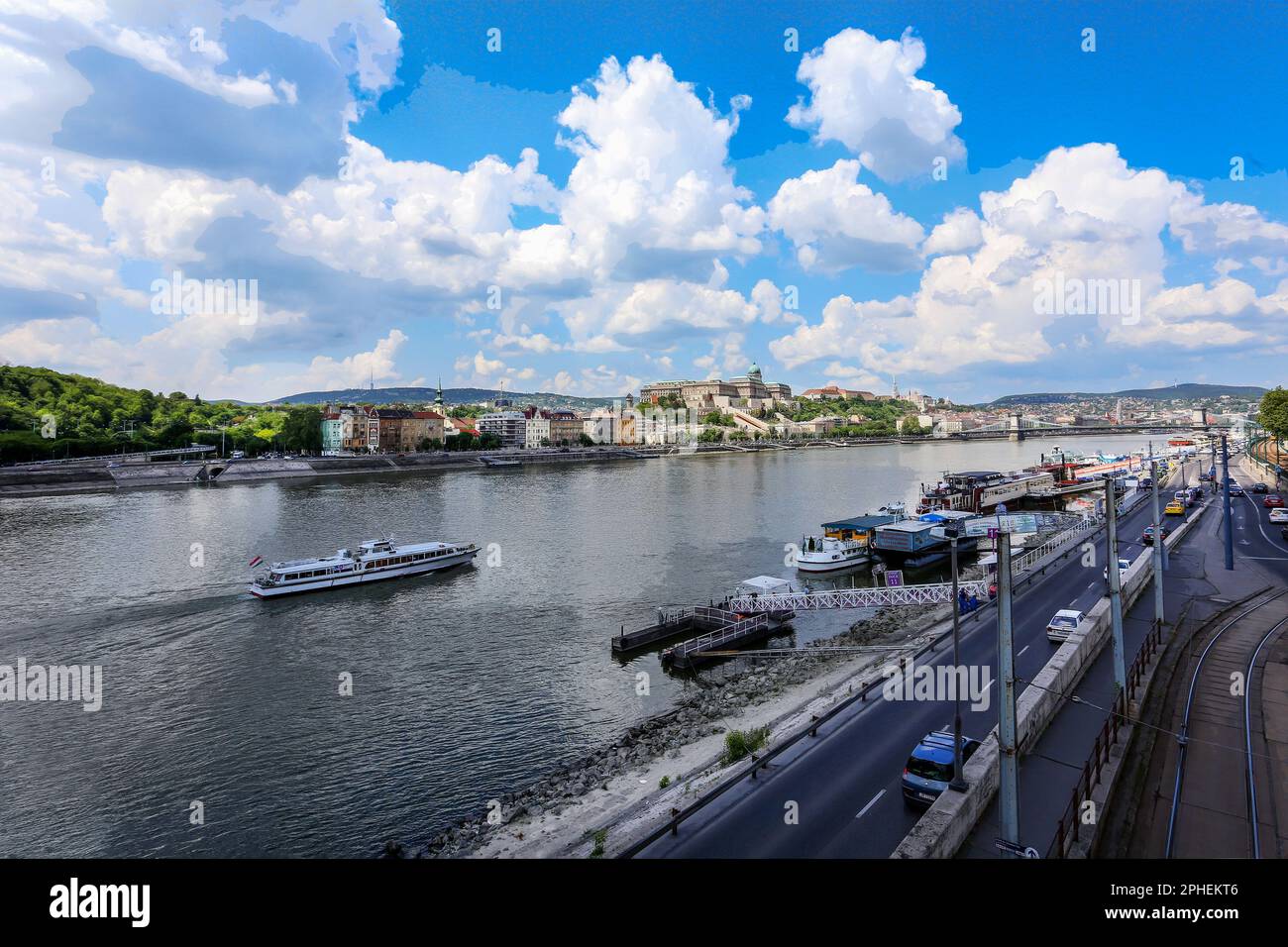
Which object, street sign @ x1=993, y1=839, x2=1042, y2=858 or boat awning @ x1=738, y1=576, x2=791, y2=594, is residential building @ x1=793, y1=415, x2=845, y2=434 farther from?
street sign @ x1=993, y1=839, x2=1042, y2=858

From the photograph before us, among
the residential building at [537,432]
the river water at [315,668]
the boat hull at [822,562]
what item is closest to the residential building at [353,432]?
the residential building at [537,432]

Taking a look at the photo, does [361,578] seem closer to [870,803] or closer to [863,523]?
[863,523]

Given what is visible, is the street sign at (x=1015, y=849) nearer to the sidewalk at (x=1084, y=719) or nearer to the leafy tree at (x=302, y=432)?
the sidewalk at (x=1084, y=719)

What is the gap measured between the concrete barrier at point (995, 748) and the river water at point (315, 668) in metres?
8.32

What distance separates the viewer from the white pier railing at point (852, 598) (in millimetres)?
22953

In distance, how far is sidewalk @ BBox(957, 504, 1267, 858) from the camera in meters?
8.05

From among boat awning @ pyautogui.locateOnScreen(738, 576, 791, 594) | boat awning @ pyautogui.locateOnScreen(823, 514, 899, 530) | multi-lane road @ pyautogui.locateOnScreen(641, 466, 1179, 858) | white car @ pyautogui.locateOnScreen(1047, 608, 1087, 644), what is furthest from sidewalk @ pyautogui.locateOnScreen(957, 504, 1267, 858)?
boat awning @ pyautogui.locateOnScreen(823, 514, 899, 530)

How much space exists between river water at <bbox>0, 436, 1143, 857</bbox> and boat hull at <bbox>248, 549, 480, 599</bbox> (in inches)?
20.9

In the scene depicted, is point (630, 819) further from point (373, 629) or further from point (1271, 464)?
point (1271, 464)

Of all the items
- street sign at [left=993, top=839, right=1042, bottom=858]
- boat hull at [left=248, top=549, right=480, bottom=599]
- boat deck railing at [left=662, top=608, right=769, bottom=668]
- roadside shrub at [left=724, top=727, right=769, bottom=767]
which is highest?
street sign at [left=993, top=839, right=1042, bottom=858]

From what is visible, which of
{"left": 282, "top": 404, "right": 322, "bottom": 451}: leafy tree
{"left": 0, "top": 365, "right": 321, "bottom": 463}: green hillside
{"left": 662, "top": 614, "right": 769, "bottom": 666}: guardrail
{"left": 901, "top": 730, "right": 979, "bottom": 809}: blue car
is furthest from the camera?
{"left": 282, "top": 404, "right": 322, "bottom": 451}: leafy tree

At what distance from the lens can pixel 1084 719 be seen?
10.9 metres
